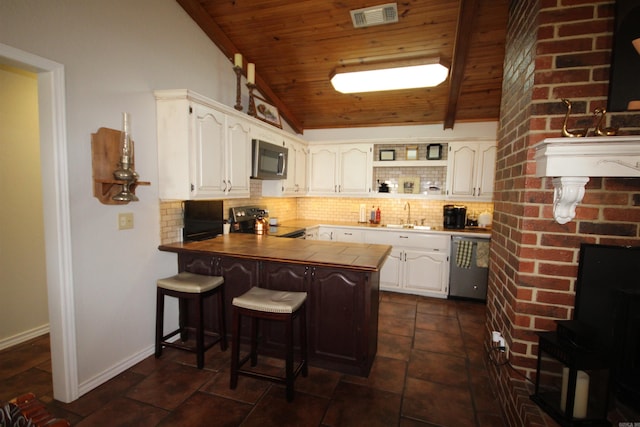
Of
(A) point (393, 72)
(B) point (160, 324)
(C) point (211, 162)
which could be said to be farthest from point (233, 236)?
(A) point (393, 72)

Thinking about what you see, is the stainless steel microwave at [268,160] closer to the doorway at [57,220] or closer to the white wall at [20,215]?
the doorway at [57,220]

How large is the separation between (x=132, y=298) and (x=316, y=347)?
153cm

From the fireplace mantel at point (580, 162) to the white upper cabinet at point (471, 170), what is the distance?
8.69 feet

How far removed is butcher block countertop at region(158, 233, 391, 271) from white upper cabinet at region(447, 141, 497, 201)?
6.82ft

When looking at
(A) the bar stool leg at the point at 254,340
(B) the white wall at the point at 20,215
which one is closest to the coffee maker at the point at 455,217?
(A) the bar stool leg at the point at 254,340

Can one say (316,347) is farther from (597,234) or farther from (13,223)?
(13,223)

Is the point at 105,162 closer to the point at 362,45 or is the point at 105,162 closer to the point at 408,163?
the point at 362,45

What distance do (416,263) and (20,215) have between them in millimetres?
4310

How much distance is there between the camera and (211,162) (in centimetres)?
266

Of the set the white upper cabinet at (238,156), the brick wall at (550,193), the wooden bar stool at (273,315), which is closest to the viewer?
the brick wall at (550,193)

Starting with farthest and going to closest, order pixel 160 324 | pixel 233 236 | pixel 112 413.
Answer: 1. pixel 233 236
2. pixel 160 324
3. pixel 112 413

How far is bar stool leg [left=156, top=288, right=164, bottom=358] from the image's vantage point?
2344 mm

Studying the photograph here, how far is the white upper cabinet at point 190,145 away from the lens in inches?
95.0

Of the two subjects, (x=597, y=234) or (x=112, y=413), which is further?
(x=112, y=413)
